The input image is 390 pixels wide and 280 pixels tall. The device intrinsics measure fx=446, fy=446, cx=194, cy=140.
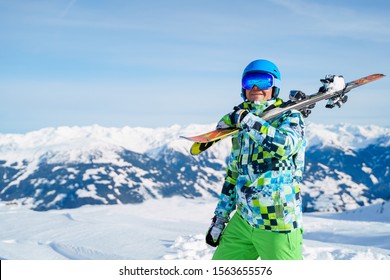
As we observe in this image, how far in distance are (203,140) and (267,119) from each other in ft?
2.18

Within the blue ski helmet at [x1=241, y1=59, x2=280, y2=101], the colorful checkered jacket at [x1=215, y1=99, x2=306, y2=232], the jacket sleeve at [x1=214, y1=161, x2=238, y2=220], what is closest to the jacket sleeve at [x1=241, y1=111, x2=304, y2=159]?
the colorful checkered jacket at [x1=215, y1=99, x2=306, y2=232]

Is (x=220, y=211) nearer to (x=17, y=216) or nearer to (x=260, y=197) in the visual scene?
(x=260, y=197)

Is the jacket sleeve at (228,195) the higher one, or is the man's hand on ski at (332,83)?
the man's hand on ski at (332,83)

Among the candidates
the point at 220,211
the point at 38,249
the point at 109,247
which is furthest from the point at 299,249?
the point at 38,249

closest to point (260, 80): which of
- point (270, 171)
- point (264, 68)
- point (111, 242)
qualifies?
point (264, 68)

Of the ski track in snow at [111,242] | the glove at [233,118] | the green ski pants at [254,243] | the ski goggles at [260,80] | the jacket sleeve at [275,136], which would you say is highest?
the ski goggles at [260,80]

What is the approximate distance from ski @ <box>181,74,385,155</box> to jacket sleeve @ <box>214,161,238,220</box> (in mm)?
366

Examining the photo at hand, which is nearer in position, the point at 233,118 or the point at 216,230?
the point at 233,118

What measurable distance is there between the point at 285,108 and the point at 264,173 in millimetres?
653

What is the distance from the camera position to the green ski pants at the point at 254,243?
4227mm

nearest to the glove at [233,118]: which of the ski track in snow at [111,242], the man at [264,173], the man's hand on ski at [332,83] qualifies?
the man at [264,173]

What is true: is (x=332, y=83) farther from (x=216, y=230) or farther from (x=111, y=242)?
(x=111, y=242)

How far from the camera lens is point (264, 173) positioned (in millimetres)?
4184

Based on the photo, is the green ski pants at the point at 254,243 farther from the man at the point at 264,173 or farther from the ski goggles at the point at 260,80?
the ski goggles at the point at 260,80
